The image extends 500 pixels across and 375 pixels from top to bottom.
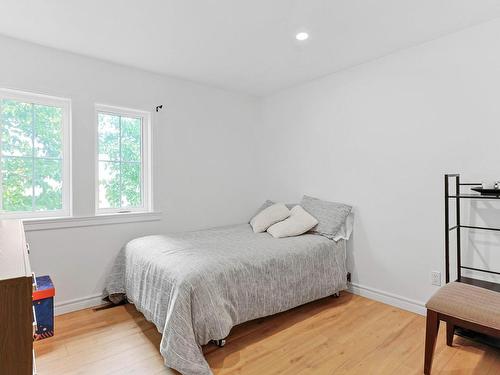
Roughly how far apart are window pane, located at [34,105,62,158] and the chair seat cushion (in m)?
3.17

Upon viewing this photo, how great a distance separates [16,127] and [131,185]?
107 cm

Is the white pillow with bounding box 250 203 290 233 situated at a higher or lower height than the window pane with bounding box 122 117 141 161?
lower

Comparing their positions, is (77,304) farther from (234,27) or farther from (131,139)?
(234,27)

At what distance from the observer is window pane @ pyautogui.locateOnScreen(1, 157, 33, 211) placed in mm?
2387

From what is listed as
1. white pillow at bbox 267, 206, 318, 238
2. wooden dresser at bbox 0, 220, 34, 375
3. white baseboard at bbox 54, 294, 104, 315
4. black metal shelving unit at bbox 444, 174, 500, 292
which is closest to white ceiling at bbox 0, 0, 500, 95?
black metal shelving unit at bbox 444, 174, 500, 292

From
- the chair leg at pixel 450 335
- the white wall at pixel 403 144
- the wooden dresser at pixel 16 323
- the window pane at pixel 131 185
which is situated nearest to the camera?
the wooden dresser at pixel 16 323

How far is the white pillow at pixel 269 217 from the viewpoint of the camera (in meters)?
3.13

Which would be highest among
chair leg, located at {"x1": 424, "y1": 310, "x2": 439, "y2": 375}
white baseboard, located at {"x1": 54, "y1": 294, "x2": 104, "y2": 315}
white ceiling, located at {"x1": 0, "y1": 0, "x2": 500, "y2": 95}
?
white ceiling, located at {"x1": 0, "y1": 0, "x2": 500, "y2": 95}

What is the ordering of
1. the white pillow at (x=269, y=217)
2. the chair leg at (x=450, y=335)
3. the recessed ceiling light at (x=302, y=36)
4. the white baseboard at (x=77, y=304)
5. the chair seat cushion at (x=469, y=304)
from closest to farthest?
the chair seat cushion at (x=469, y=304) → the chair leg at (x=450, y=335) → the recessed ceiling light at (x=302, y=36) → the white baseboard at (x=77, y=304) → the white pillow at (x=269, y=217)

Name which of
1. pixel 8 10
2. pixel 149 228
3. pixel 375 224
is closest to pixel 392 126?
pixel 375 224

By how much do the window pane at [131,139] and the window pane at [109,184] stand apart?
0.16 metres

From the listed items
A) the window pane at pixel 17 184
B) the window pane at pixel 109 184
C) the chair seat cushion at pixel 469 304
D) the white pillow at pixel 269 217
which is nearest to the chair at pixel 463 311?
the chair seat cushion at pixel 469 304

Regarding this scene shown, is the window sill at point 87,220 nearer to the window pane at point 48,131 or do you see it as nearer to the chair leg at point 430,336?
the window pane at point 48,131

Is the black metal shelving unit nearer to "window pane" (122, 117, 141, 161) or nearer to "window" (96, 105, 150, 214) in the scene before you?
"window" (96, 105, 150, 214)
